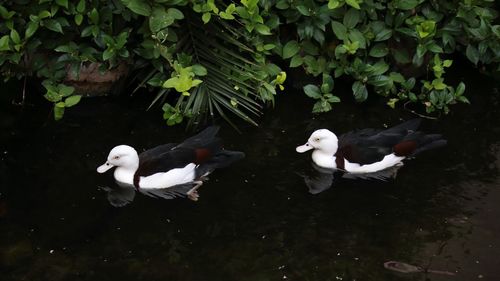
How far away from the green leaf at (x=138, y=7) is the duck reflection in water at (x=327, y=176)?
172 centimetres

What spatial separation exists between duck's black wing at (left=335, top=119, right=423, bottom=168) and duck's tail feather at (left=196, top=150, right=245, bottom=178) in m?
0.78

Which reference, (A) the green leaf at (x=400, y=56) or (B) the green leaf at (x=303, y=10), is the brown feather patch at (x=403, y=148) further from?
(B) the green leaf at (x=303, y=10)

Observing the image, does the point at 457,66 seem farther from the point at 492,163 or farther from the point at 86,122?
the point at 86,122

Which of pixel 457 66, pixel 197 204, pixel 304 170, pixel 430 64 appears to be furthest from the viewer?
pixel 457 66

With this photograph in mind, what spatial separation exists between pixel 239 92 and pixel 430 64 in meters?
1.77

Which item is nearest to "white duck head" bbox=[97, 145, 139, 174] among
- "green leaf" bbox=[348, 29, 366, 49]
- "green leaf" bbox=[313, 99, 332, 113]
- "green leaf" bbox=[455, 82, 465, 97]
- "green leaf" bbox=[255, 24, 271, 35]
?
"green leaf" bbox=[255, 24, 271, 35]

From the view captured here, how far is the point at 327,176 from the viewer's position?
559 centimetres

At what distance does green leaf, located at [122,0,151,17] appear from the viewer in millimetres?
5457

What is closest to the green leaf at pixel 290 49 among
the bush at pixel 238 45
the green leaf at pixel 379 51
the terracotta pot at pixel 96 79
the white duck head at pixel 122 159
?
the bush at pixel 238 45

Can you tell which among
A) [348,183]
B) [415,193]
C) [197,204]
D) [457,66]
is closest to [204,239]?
[197,204]

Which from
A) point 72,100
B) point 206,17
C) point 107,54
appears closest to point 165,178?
point 72,100

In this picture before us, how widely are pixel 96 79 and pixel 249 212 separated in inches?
83.1

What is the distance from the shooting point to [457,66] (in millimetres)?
7172

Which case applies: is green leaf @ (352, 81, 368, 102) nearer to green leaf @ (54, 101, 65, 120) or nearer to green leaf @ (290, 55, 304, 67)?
green leaf @ (290, 55, 304, 67)
